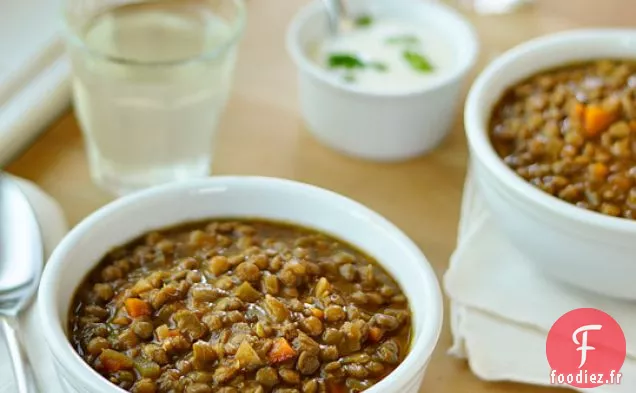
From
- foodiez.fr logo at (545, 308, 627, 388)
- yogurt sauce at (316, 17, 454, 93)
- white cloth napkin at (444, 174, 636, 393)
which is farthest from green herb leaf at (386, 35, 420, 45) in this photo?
foodiez.fr logo at (545, 308, 627, 388)

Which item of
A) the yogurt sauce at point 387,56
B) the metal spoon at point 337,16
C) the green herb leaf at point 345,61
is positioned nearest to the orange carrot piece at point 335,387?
the yogurt sauce at point 387,56

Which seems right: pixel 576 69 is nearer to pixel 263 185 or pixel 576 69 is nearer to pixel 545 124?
pixel 545 124

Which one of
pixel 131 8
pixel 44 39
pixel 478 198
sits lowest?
pixel 478 198

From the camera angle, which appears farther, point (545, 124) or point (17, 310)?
point (545, 124)

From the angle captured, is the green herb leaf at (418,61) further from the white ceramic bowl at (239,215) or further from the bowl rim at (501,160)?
the white ceramic bowl at (239,215)

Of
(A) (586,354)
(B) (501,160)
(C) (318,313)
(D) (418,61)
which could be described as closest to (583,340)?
(A) (586,354)

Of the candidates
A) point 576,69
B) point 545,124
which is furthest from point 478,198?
point 576,69
